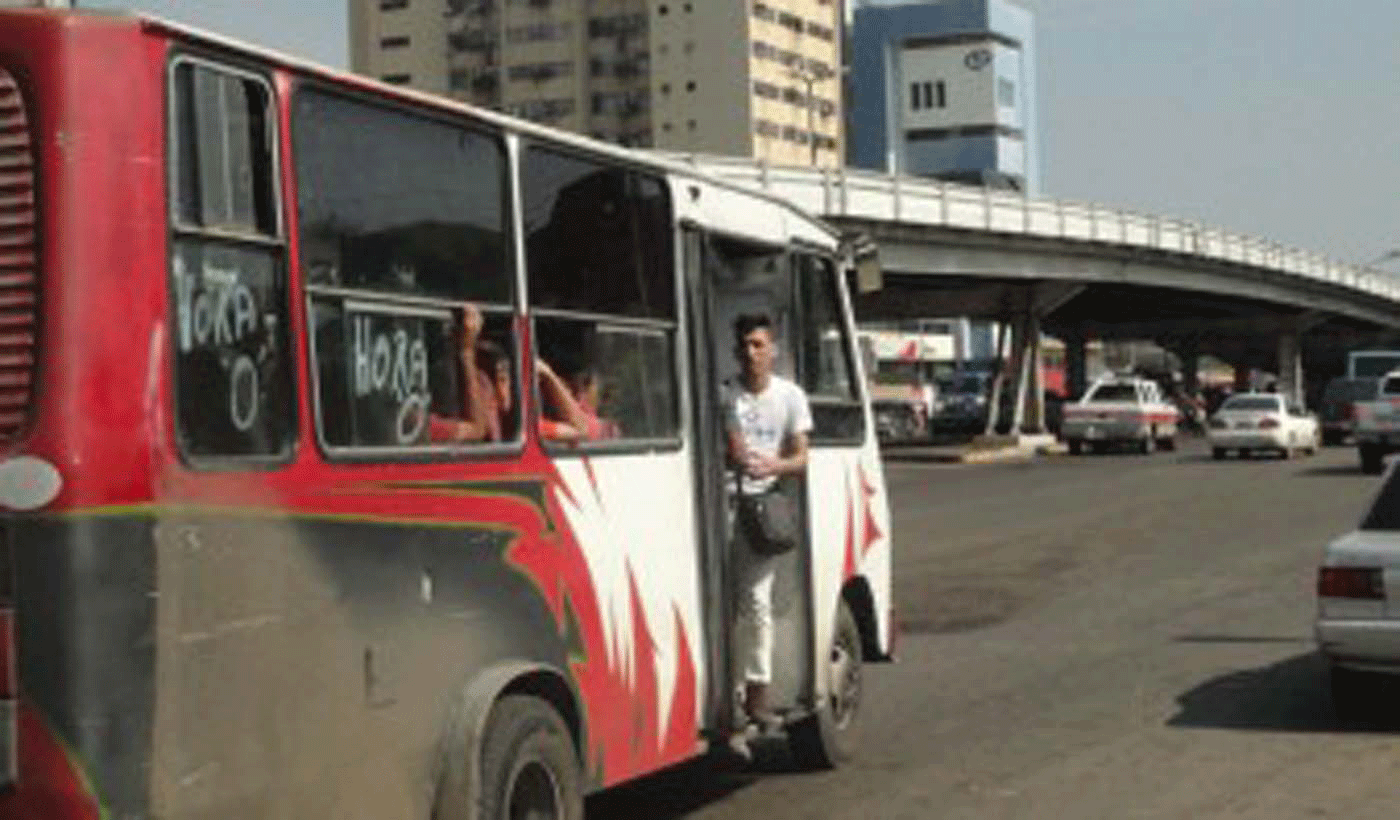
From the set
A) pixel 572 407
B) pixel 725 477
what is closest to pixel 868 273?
pixel 725 477

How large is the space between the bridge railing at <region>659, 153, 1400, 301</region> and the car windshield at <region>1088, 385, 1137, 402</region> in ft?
16.8

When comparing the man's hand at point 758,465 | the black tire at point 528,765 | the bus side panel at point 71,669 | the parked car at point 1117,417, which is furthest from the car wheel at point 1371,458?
the bus side panel at point 71,669

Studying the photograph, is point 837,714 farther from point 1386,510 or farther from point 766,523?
point 1386,510

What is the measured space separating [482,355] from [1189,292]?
6956 cm

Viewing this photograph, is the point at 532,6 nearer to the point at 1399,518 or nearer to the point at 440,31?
the point at 440,31

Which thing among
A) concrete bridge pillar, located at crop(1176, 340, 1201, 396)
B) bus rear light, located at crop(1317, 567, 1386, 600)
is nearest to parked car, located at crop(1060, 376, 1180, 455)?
Answer: bus rear light, located at crop(1317, 567, 1386, 600)

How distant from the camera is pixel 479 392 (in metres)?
5.86

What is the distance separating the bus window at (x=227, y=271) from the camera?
455cm

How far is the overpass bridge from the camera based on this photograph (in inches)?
1836

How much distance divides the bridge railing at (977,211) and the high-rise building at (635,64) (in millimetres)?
71132

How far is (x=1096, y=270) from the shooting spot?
60.4 metres

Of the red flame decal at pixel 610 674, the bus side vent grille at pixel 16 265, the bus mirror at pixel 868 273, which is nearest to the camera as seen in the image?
the bus side vent grille at pixel 16 265

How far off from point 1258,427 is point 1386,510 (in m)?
36.8

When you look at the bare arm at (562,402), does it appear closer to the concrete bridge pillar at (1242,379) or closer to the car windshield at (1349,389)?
the car windshield at (1349,389)
